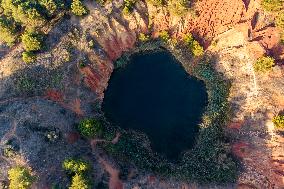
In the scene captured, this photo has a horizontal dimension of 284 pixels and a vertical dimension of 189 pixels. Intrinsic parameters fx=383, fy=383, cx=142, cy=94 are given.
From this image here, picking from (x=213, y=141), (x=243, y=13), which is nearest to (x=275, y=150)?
(x=213, y=141)

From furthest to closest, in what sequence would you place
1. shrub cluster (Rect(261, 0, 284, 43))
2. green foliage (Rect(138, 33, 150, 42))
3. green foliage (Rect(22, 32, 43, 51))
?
green foliage (Rect(138, 33, 150, 42)) < shrub cluster (Rect(261, 0, 284, 43)) < green foliage (Rect(22, 32, 43, 51))

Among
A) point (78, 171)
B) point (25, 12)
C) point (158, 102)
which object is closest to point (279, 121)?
point (158, 102)

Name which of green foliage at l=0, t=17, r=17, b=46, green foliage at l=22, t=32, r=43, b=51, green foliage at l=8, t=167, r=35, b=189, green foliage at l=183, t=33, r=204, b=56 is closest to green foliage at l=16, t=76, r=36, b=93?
green foliage at l=22, t=32, r=43, b=51

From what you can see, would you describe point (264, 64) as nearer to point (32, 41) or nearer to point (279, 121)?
point (279, 121)

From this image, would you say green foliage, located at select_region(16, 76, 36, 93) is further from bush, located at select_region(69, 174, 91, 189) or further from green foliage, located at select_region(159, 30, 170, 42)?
green foliage, located at select_region(159, 30, 170, 42)

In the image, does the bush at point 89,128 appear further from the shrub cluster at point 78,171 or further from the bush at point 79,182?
the bush at point 79,182

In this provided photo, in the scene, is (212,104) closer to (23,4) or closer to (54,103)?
(54,103)
